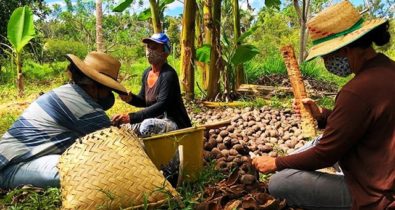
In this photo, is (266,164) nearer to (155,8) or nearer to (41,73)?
(155,8)

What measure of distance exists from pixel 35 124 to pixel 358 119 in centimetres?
188

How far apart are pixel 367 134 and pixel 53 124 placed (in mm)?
1795

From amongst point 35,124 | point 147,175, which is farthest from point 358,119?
point 35,124

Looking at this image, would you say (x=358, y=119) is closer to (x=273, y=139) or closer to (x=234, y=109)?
(x=273, y=139)

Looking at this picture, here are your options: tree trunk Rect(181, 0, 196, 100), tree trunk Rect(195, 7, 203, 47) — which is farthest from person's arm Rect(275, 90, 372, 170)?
tree trunk Rect(195, 7, 203, 47)

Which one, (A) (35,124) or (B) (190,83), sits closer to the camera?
(A) (35,124)

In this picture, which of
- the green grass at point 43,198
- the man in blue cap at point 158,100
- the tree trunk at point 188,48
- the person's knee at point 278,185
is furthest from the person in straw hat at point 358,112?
the tree trunk at point 188,48

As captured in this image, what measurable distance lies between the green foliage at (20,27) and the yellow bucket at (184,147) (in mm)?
4819

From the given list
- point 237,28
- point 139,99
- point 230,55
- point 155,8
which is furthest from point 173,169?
point 237,28

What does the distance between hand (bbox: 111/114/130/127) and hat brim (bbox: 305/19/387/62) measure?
1.76 m

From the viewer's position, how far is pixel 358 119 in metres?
2.10

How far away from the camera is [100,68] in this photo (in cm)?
308

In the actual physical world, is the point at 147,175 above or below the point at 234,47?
below

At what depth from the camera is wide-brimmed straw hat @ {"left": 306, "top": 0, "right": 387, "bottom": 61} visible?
217 cm
